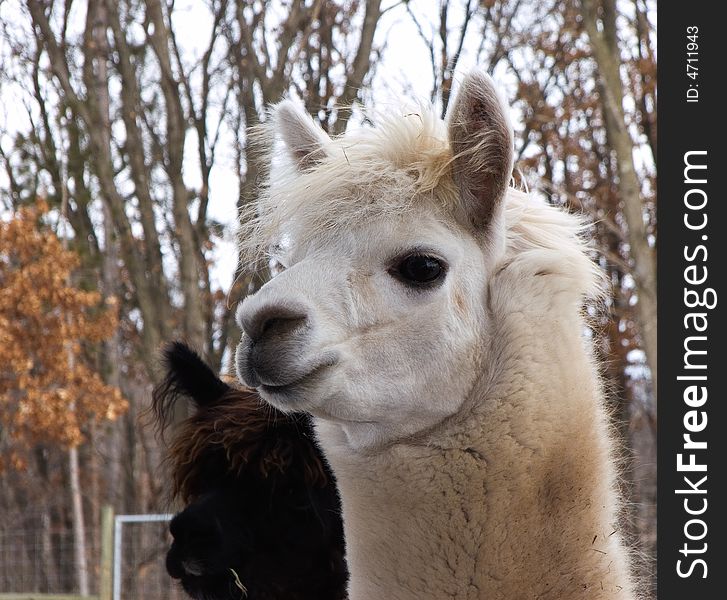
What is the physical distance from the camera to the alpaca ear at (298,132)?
312 centimetres

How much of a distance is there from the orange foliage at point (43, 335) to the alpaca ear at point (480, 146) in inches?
393

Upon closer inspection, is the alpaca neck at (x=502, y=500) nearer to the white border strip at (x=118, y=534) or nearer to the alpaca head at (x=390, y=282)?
the alpaca head at (x=390, y=282)

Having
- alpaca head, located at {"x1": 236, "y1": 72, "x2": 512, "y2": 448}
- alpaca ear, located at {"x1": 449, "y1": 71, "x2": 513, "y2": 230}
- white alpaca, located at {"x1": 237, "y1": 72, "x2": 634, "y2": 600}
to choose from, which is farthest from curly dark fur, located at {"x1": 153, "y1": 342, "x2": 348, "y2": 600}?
alpaca ear, located at {"x1": 449, "y1": 71, "x2": 513, "y2": 230}

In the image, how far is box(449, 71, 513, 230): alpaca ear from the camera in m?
2.55

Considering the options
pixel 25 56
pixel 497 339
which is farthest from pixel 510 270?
pixel 25 56

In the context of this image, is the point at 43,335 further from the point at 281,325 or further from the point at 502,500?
the point at 502,500

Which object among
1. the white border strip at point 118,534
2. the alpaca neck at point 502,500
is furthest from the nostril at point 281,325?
the white border strip at point 118,534

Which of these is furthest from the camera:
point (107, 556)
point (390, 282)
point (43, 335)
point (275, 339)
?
point (43, 335)

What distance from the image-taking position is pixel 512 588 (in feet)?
7.69

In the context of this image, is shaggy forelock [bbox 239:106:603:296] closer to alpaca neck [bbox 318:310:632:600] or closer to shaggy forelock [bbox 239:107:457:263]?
shaggy forelock [bbox 239:107:457:263]

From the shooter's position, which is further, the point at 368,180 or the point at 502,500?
the point at 368,180

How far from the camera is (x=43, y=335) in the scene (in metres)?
12.4

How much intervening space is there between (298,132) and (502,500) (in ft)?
4.69

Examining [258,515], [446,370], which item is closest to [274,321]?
[446,370]
